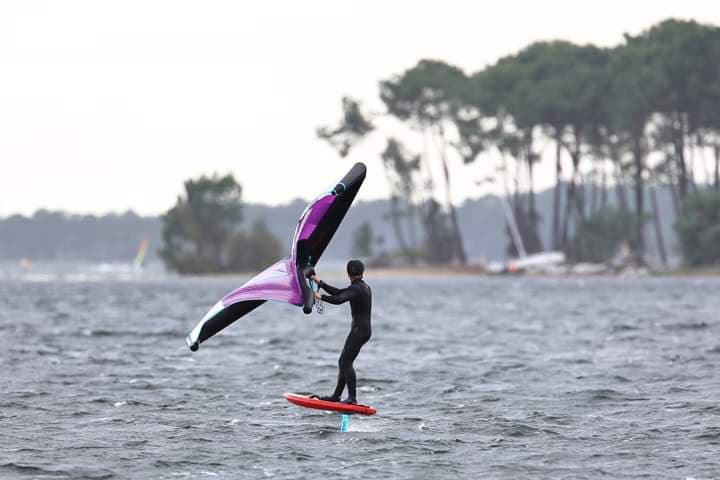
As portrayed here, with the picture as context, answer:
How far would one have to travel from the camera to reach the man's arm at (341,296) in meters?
21.1

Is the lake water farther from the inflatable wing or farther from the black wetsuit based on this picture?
the inflatable wing

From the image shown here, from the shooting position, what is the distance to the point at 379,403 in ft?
89.5

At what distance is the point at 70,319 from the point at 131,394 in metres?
33.9

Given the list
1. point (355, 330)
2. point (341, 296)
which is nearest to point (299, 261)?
point (341, 296)

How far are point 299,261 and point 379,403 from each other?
634cm

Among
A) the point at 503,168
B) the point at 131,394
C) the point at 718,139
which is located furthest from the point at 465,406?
the point at 503,168

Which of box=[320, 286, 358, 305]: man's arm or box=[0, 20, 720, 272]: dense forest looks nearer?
box=[320, 286, 358, 305]: man's arm

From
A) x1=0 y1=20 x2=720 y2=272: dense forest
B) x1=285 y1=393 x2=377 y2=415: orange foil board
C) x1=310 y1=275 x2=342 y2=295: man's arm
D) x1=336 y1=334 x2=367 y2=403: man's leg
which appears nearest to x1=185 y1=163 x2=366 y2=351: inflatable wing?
x1=310 y1=275 x2=342 y2=295: man's arm

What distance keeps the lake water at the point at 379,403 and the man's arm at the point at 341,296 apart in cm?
236

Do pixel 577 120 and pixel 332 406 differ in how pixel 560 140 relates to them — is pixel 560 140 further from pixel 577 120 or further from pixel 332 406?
pixel 332 406

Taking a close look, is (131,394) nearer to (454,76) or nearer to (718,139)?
(718,139)

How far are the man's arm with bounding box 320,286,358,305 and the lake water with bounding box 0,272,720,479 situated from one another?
2.36 meters

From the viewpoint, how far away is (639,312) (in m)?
62.8

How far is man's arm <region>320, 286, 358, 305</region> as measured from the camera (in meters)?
21.1
